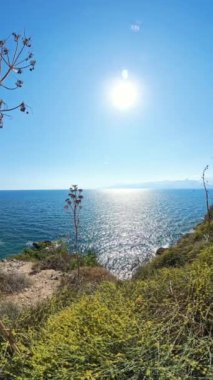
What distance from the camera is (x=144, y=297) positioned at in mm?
3525

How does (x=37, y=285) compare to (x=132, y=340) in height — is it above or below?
below

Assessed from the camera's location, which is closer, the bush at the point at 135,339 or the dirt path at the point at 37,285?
the bush at the point at 135,339

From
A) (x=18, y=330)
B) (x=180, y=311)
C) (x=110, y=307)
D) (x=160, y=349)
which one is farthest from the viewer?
(x=18, y=330)

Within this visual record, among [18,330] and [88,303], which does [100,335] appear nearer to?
→ [88,303]

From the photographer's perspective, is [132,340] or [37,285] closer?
[132,340]

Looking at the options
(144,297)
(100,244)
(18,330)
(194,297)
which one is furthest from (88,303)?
(100,244)

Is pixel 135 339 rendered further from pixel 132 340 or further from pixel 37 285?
pixel 37 285

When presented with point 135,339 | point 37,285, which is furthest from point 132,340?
point 37,285

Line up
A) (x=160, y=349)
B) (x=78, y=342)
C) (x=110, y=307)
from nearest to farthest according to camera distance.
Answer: (x=160, y=349) < (x=78, y=342) < (x=110, y=307)

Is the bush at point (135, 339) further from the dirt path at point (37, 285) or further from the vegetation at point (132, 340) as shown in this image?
the dirt path at point (37, 285)

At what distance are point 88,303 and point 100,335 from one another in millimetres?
876

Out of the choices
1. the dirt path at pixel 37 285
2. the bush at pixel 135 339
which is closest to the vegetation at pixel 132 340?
the bush at pixel 135 339

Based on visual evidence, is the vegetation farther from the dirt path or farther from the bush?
the dirt path

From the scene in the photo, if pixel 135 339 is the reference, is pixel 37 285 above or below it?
below
